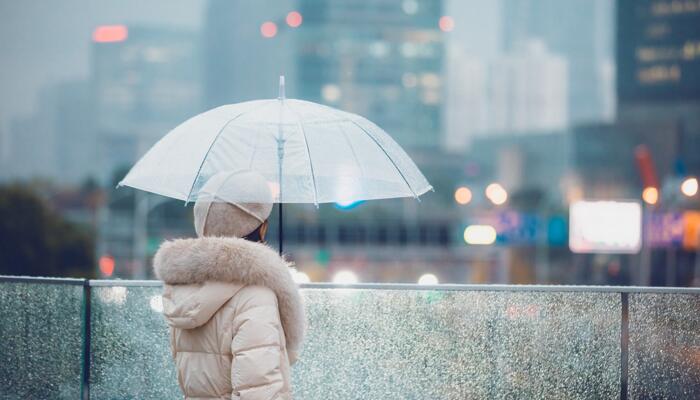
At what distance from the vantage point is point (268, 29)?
164000 millimetres

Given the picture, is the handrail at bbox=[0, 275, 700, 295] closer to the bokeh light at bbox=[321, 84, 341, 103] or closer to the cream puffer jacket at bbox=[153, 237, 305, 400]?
the cream puffer jacket at bbox=[153, 237, 305, 400]

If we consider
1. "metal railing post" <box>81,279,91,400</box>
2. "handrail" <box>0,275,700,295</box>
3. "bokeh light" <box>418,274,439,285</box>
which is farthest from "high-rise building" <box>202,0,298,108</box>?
"handrail" <box>0,275,700,295</box>

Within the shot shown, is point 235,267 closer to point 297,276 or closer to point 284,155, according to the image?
point 297,276

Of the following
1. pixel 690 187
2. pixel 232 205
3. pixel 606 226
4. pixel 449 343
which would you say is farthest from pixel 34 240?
pixel 232 205

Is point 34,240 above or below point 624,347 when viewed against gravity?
below

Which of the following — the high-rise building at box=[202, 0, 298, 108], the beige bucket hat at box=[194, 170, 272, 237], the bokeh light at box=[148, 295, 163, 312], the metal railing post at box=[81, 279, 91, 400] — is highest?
the high-rise building at box=[202, 0, 298, 108]

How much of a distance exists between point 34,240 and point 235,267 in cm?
8171

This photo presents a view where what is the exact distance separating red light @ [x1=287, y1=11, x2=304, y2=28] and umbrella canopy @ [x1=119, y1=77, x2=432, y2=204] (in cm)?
13888

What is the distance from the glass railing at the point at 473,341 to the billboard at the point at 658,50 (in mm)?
118022

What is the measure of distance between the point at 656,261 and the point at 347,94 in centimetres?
6626

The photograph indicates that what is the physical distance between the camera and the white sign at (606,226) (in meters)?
47.5

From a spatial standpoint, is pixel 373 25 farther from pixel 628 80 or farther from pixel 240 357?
pixel 240 357

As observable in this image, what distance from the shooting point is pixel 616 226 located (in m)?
48.3

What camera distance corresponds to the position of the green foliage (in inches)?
3169
